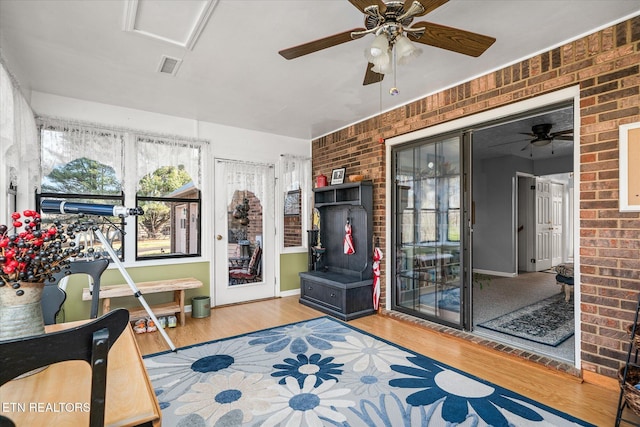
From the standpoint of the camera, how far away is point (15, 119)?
2566 mm

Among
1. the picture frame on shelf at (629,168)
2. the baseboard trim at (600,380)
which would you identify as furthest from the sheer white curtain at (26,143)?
the baseboard trim at (600,380)

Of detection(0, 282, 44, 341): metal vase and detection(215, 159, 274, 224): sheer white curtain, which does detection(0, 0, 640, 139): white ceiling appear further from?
detection(0, 282, 44, 341): metal vase

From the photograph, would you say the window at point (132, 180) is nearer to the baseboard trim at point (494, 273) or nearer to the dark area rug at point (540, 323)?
the dark area rug at point (540, 323)

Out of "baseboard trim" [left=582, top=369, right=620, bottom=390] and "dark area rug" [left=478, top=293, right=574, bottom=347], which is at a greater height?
"baseboard trim" [left=582, top=369, right=620, bottom=390]

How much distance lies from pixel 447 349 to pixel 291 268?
2.73m

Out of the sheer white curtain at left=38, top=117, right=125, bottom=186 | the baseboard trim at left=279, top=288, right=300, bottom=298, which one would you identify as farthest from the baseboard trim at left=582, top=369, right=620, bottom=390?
the sheer white curtain at left=38, top=117, right=125, bottom=186

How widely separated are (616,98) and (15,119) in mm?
4395

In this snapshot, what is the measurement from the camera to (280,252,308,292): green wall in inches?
199

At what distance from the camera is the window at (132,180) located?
3465mm

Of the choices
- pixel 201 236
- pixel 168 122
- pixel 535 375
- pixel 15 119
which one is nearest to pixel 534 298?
pixel 535 375

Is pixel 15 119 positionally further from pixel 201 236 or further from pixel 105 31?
pixel 201 236

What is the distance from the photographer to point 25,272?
1102 mm

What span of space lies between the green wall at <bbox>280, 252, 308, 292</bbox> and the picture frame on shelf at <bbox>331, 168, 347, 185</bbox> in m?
1.33

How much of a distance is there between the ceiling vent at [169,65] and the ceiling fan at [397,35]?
1284 mm
